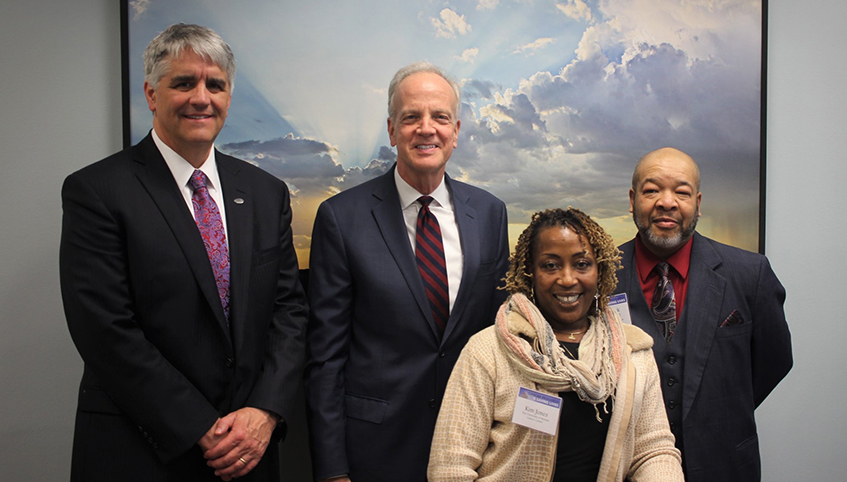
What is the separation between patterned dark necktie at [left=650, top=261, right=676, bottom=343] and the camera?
1.87 meters

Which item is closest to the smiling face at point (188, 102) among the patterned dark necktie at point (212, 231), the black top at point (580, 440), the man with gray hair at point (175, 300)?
the man with gray hair at point (175, 300)

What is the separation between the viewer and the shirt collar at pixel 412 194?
6.30 ft

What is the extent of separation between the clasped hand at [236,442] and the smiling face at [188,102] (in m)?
0.81

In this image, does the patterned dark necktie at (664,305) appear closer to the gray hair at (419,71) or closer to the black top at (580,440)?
the black top at (580,440)

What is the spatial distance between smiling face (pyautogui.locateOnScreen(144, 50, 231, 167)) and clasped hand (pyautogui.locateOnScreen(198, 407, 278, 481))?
32.0 inches

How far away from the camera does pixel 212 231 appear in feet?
5.41

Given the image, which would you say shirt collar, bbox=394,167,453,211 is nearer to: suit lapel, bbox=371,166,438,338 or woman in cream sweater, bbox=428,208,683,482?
suit lapel, bbox=371,166,438,338

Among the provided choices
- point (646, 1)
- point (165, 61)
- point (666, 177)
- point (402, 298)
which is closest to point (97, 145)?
point (165, 61)

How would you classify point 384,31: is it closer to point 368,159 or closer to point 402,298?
point 368,159

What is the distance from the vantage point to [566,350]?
1596 mm

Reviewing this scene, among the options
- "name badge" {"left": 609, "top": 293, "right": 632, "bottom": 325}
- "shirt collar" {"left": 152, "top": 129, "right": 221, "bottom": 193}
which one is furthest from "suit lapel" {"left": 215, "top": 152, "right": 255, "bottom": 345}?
"name badge" {"left": 609, "top": 293, "right": 632, "bottom": 325}

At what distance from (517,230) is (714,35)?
141 centimetres

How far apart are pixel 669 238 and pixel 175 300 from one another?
1606mm

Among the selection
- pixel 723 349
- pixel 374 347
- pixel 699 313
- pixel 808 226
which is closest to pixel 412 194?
pixel 374 347
